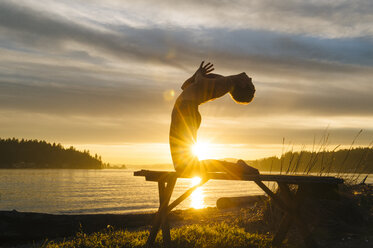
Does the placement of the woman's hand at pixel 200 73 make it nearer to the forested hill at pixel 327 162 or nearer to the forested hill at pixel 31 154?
the forested hill at pixel 327 162

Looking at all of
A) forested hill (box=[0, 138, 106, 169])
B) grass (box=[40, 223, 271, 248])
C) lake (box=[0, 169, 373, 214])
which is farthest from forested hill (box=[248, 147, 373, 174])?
forested hill (box=[0, 138, 106, 169])

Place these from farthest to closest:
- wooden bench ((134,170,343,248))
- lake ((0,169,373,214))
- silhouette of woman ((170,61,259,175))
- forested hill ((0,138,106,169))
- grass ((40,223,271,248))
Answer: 1. forested hill ((0,138,106,169))
2. lake ((0,169,373,214))
3. grass ((40,223,271,248))
4. wooden bench ((134,170,343,248))
5. silhouette of woman ((170,61,259,175))

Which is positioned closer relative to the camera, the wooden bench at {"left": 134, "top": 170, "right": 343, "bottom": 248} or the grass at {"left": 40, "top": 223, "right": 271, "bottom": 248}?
the wooden bench at {"left": 134, "top": 170, "right": 343, "bottom": 248}

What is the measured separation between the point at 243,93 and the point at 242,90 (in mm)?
57

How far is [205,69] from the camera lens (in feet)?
16.4

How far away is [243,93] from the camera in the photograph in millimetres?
4777

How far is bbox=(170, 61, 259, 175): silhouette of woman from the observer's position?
15.3 feet

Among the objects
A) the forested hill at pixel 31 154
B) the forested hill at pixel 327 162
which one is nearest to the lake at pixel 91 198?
the forested hill at pixel 327 162

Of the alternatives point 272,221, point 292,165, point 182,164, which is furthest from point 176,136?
point 292,165

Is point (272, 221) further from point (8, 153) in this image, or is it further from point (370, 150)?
point (8, 153)

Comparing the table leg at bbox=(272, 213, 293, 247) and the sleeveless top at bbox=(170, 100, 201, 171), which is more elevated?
the sleeveless top at bbox=(170, 100, 201, 171)

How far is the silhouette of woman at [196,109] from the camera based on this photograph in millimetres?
4676

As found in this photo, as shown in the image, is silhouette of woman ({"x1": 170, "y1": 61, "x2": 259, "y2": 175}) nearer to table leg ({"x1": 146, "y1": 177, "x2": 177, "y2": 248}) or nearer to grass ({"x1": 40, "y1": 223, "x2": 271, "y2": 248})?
table leg ({"x1": 146, "y1": 177, "x2": 177, "y2": 248})

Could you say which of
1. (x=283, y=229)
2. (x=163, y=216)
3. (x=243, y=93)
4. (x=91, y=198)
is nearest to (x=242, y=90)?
(x=243, y=93)
